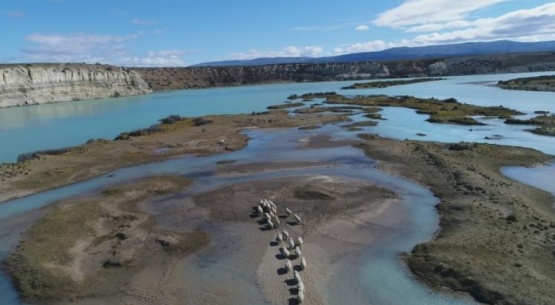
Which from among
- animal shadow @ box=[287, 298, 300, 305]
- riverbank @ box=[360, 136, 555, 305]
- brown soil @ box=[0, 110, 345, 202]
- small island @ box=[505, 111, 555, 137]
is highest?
small island @ box=[505, 111, 555, 137]

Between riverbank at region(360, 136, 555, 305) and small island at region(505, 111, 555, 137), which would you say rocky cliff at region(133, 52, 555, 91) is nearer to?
→ small island at region(505, 111, 555, 137)

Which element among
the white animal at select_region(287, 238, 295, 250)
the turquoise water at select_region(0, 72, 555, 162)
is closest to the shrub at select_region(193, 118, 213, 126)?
the turquoise water at select_region(0, 72, 555, 162)

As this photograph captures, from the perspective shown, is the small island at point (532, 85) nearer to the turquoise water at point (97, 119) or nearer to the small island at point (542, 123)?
the turquoise water at point (97, 119)

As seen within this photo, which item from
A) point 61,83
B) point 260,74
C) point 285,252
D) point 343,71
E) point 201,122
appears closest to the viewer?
point 285,252

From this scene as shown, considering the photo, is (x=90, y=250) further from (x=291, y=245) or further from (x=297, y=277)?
(x=297, y=277)

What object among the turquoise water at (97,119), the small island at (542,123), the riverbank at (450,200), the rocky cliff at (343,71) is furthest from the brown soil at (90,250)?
the rocky cliff at (343,71)

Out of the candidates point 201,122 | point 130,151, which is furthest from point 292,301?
point 201,122
